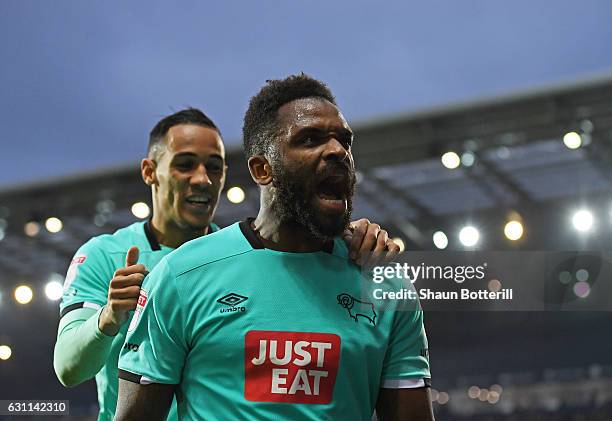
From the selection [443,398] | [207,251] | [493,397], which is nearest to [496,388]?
[493,397]

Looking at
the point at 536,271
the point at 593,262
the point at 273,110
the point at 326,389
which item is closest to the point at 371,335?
the point at 326,389

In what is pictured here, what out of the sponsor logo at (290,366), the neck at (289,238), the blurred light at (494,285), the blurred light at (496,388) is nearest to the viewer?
the sponsor logo at (290,366)

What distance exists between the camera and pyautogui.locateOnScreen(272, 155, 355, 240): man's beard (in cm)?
241

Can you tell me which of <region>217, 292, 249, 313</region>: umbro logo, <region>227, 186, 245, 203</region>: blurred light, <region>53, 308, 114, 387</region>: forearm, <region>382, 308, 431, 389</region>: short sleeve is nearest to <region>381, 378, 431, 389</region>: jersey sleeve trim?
<region>382, 308, 431, 389</region>: short sleeve

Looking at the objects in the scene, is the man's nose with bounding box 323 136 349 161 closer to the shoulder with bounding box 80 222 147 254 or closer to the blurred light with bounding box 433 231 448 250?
the shoulder with bounding box 80 222 147 254

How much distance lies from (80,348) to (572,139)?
1008 cm

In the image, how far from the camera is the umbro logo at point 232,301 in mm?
2316

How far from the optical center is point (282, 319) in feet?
7.66

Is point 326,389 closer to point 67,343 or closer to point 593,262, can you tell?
point 67,343

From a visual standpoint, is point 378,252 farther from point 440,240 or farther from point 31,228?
point 31,228

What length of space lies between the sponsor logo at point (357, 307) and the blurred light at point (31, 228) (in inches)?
550

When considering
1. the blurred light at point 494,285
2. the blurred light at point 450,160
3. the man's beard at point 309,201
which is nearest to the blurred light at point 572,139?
the blurred light at point 450,160

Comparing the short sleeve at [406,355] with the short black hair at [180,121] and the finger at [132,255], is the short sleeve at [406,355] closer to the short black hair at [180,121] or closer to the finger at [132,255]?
the finger at [132,255]

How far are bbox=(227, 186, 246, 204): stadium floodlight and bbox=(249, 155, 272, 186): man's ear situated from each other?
11.2m
